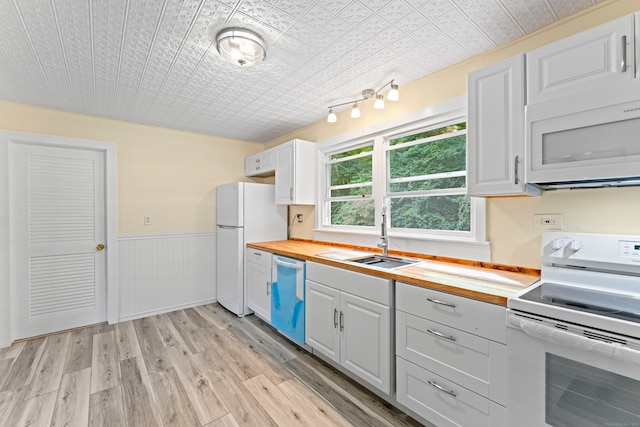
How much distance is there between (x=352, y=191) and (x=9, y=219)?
3.34m

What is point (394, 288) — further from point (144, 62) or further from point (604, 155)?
point (144, 62)

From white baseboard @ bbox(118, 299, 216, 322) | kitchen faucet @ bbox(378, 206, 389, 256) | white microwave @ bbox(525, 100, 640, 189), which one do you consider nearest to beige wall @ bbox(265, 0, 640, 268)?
white microwave @ bbox(525, 100, 640, 189)

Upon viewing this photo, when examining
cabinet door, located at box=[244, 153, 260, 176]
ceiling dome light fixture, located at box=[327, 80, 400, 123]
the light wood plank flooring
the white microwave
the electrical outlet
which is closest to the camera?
the white microwave

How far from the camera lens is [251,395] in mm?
1978

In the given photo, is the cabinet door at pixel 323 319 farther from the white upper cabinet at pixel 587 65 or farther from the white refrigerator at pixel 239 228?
the white upper cabinet at pixel 587 65

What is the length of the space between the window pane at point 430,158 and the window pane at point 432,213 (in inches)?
9.2

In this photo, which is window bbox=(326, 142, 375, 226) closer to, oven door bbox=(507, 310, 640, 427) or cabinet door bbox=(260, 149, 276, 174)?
cabinet door bbox=(260, 149, 276, 174)

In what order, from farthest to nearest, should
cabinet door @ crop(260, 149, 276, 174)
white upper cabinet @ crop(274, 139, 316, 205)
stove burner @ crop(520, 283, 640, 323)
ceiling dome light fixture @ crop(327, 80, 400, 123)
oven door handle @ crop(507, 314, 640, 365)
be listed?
cabinet door @ crop(260, 149, 276, 174) → white upper cabinet @ crop(274, 139, 316, 205) → ceiling dome light fixture @ crop(327, 80, 400, 123) → stove burner @ crop(520, 283, 640, 323) → oven door handle @ crop(507, 314, 640, 365)

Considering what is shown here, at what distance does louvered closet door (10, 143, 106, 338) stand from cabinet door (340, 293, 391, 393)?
2888 millimetres

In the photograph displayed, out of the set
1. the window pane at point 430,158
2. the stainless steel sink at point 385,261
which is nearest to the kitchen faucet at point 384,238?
the stainless steel sink at point 385,261

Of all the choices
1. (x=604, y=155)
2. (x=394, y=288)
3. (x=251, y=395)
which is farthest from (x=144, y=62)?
(x=604, y=155)

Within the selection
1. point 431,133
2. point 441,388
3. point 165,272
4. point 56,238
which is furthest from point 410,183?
point 56,238

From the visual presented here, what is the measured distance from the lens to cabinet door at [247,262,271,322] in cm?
300

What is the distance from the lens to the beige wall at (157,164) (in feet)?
9.53
